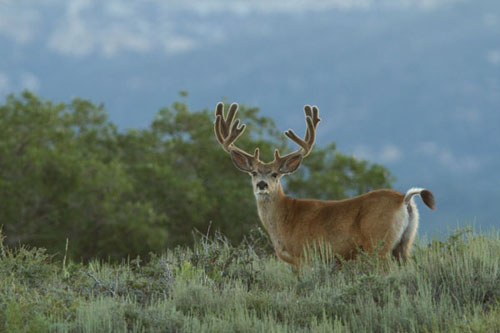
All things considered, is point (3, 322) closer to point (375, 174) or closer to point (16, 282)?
point (16, 282)

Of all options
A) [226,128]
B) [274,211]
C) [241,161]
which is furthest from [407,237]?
[226,128]

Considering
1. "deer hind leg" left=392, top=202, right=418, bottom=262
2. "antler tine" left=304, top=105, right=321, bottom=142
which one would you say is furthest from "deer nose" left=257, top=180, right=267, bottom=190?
"deer hind leg" left=392, top=202, right=418, bottom=262

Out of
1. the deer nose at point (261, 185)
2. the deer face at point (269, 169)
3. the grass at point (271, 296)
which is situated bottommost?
the grass at point (271, 296)

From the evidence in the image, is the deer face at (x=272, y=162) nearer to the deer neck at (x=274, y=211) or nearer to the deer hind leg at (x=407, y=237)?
the deer neck at (x=274, y=211)

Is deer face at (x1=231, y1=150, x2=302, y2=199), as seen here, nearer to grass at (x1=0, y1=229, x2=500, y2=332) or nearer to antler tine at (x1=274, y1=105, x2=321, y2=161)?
antler tine at (x1=274, y1=105, x2=321, y2=161)

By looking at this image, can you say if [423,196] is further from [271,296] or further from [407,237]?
[271,296]

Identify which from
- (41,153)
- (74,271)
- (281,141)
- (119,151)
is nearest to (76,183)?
(41,153)

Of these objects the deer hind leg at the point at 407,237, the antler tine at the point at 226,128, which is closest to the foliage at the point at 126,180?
the antler tine at the point at 226,128

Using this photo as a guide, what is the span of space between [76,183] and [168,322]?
58.3 feet

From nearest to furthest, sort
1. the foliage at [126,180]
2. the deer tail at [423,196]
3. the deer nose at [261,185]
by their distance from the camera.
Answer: the deer tail at [423,196] → the deer nose at [261,185] → the foliage at [126,180]

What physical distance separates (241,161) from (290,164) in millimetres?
678

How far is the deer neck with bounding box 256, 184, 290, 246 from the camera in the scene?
963 cm

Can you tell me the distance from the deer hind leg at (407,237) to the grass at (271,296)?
166 mm

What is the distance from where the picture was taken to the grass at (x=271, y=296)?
22.3 feet
